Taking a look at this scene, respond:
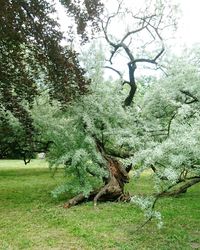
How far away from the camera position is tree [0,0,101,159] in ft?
34.7

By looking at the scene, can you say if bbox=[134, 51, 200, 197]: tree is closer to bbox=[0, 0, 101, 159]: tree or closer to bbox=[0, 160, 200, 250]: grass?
bbox=[0, 160, 200, 250]: grass

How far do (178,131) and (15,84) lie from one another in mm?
5197

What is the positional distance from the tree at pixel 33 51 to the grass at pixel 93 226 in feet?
8.83

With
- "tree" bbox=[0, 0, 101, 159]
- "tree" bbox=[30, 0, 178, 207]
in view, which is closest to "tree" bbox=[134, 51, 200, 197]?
"tree" bbox=[30, 0, 178, 207]

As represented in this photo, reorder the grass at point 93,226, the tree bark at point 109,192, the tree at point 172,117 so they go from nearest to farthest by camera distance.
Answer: the tree at point 172,117 → the grass at point 93,226 → the tree bark at point 109,192

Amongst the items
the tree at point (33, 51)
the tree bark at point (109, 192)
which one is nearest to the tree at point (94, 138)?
the tree bark at point (109, 192)

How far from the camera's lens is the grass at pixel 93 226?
9461mm

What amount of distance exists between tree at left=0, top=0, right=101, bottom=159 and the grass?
2.69 metres

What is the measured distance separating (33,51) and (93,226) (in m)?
4.67

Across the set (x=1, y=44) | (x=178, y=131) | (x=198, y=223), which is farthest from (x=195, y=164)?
(x=1, y=44)

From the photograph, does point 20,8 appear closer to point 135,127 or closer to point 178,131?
point 178,131

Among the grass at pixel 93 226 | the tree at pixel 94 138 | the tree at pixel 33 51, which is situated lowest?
the grass at pixel 93 226

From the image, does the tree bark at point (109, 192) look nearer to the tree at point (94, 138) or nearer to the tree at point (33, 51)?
the tree at point (94, 138)

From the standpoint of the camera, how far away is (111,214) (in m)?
12.9
